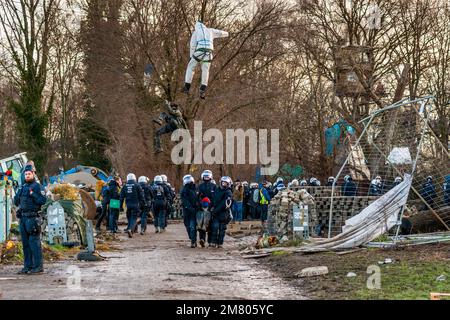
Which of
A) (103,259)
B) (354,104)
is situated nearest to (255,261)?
(103,259)

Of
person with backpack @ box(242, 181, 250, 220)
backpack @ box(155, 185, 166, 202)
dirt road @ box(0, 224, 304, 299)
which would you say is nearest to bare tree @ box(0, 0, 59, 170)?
person with backpack @ box(242, 181, 250, 220)

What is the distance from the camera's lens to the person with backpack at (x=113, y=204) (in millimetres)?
27875

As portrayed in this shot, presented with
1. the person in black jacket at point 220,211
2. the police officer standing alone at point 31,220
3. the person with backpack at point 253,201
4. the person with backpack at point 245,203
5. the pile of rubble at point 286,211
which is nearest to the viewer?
the police officer standing alone at point 31,220

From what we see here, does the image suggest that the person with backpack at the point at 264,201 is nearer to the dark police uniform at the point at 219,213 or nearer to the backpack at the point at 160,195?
the backpack at the point at 160,195

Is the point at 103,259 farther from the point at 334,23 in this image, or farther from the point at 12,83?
the point at 12,83

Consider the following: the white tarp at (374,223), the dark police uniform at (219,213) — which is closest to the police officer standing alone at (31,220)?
the white tarp at (374,223)

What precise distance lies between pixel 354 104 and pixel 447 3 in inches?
244

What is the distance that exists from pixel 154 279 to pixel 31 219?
2.84 metres

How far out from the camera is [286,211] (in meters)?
21.3

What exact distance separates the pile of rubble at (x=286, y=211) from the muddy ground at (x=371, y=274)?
2.94 metres

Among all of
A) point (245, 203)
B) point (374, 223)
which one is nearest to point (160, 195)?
point (374, 223)

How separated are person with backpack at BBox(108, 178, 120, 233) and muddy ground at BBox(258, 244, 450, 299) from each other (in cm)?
1059


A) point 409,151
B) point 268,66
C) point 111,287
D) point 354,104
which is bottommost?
point 111,287

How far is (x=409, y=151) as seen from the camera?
68.6ft
